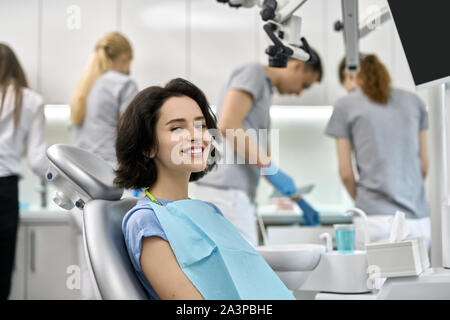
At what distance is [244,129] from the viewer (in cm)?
169

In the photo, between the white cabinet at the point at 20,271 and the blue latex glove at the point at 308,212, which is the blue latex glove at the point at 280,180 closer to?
the blue latex glove at the point at 308,212

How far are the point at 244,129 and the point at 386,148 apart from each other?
50cm

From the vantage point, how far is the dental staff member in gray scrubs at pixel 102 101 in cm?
204

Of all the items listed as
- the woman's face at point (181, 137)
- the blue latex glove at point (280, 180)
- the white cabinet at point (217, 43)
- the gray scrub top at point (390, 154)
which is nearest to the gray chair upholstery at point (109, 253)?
the woman's face at point (181, 137)

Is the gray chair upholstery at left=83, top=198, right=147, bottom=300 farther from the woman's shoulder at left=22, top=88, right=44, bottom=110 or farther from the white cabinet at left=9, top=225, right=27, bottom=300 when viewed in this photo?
the white cabinet at left=9, top=225, right=27, bottom=300

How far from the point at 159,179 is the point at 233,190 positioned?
778mm

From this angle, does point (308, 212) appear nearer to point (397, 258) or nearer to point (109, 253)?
point (397, 258)

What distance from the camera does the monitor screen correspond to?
0.99m

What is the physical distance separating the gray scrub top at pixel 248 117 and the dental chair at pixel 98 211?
739 mm

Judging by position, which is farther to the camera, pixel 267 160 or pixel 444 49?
pixel 267 160

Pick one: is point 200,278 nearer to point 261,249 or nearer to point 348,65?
point 261,249

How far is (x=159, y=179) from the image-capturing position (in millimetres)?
982

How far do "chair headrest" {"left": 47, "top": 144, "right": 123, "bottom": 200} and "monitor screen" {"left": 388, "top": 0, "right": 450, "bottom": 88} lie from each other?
2.01ft

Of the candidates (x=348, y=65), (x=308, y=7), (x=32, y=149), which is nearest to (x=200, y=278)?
(x=348, y=65)
